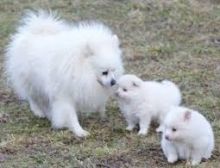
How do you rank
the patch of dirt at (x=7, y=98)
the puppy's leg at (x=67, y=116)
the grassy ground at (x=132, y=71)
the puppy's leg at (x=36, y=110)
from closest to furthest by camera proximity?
the grassy ground at (x=132, y=71) → the puppy's leg at (x=67, y=116) → the puppy's leg at (x=36, y=110) → the patch of dirt at (x=7, y=98)

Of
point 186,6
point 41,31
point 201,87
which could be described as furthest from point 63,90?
point 186,6

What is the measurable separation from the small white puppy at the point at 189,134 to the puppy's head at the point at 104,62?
998mm

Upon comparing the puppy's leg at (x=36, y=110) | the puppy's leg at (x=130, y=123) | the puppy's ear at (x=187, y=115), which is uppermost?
the puppy's ear at (x=187, y=115)

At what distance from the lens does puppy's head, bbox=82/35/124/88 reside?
21.8ft

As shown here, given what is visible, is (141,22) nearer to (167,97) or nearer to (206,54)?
(206,54)

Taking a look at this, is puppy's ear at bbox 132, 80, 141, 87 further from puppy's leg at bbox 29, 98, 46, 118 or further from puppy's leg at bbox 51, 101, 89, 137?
puppy's leg at bbox 29, 98, 46, 118

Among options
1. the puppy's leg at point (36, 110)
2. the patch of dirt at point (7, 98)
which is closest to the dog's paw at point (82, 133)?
the puppy's leg at point (36, 110)

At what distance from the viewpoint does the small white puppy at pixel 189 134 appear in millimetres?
5723

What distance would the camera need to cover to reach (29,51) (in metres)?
7.15

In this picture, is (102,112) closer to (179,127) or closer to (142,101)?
(142,101)

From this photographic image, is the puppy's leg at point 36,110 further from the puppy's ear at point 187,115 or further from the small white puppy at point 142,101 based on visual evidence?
the puppy's ear at point 187,115

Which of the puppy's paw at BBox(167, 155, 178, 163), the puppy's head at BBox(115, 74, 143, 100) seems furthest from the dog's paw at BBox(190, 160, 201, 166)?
the puppy's head at BBox(115, 74, 143, 100)

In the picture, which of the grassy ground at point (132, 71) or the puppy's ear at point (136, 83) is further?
the puppy's ear at point (136, 83)

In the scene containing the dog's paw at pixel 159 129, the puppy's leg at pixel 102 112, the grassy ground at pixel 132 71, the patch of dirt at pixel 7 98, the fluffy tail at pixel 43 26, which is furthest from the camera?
the patch of dirt at pixel 7 98
